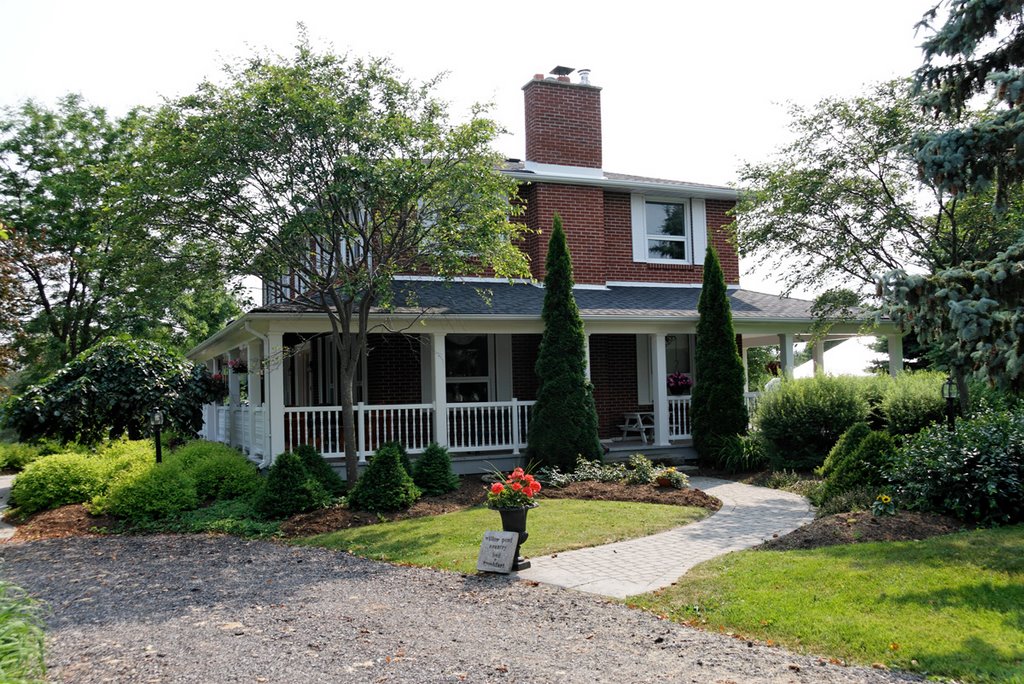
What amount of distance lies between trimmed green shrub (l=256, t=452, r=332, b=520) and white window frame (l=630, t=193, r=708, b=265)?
9.67 metres

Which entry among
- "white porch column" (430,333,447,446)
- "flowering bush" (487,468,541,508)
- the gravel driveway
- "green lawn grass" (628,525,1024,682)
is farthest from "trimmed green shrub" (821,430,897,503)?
"white porch column" (430,333,447,446)

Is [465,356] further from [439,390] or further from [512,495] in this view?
[512,495]

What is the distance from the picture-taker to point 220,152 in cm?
1088

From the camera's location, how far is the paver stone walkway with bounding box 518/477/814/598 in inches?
284

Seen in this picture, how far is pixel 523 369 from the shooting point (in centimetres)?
1711

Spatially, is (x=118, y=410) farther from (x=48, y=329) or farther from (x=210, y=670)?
(x=48, y=329)

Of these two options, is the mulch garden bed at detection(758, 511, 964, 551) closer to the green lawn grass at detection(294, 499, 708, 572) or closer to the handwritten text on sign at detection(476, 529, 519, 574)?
the green lawn grass at detection(294, 499, 708, 572)

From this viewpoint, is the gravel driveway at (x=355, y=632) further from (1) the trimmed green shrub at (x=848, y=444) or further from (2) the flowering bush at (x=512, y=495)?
(1) the trimmed green shrub at (x=848, y=444)

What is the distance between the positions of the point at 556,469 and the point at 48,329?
793 inches

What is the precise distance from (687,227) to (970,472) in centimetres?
1060

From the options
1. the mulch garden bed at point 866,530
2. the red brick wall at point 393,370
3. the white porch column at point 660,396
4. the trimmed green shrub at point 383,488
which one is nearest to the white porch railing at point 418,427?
the white porch column at point 660,396

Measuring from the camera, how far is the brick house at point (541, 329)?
1463 centimetres

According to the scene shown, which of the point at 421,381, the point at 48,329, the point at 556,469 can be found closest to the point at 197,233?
the point at 421,381

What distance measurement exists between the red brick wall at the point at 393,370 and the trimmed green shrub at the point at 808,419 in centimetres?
675
